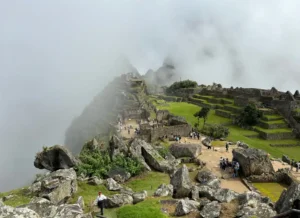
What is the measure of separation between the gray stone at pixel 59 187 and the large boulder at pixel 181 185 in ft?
17.7

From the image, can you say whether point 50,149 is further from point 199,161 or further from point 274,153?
point 274,153

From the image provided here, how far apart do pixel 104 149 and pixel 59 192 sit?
10992 mm

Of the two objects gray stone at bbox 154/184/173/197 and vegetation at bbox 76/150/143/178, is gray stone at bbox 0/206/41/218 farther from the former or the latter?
vegetation at bbox 76/150/143/178

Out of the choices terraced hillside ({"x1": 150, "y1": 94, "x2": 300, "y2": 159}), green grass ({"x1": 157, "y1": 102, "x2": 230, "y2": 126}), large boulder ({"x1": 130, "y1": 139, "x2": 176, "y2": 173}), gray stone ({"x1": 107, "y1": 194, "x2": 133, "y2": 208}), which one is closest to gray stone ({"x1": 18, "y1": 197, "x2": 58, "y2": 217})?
gray stone ({"x1": 107, "y1": 194, "x2": 133, "y2": 208})

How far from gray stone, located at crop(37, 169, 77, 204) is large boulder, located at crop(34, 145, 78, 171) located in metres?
4.18

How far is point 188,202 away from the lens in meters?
13.7

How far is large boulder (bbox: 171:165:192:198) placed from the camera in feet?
53.6

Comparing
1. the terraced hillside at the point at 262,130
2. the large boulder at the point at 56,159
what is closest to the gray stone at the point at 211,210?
the large boulder at the point at 56,159

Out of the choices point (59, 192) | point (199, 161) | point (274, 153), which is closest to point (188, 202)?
point (59, 192)

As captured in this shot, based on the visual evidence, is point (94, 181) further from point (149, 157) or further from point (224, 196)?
point (224, 196)

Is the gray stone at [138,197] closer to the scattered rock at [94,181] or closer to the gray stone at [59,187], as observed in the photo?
the gray stone at [59,187]

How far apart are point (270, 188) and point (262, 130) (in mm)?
34782

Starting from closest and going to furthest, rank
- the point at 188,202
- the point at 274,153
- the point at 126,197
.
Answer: the point at 188,202
the point at 126,197
the point at 274,153

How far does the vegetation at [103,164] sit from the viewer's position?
22.8m
